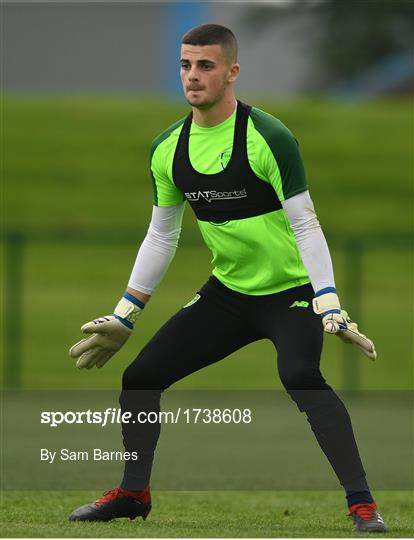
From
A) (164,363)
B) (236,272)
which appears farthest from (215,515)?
(236,272)

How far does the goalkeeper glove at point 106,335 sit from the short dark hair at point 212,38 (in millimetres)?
1422

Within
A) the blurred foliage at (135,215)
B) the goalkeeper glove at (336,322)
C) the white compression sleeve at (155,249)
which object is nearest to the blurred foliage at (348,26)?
the blurred foliage at (135,215)

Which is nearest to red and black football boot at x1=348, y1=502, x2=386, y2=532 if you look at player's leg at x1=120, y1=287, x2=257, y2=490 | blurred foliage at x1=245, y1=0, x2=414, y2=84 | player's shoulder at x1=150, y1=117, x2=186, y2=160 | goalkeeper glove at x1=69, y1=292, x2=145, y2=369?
player's leg at x1=120, y1=287, x2=257, y2=490

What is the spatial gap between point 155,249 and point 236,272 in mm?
511

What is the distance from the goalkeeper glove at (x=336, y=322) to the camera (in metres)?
6.10

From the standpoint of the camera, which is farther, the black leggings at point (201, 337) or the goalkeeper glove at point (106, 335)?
the goalkeeper glove at point (106, 335)

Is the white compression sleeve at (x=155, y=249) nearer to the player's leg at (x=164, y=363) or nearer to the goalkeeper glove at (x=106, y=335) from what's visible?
the goalkeeper glove at (x=106, y=335)

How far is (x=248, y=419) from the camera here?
1202 centimetres

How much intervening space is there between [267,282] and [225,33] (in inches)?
50.3

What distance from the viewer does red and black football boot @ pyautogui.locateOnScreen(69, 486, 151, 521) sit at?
6551 mm

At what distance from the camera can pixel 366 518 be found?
611 centimetres

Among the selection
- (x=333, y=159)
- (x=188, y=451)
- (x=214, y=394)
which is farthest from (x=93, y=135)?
(x=188, y=451)

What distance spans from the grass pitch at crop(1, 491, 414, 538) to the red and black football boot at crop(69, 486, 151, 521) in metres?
0.06

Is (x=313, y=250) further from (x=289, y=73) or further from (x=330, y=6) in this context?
(x=289, y=73)
